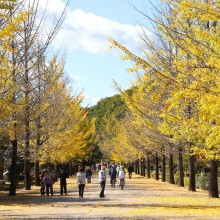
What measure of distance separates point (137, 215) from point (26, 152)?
1494 cm

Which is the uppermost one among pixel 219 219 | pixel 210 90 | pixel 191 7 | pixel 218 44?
pixel 191 7

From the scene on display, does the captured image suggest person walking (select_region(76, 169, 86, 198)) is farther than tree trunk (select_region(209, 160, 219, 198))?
Yes

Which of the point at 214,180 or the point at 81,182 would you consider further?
the point at 81,182

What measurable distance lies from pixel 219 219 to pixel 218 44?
17.8ft

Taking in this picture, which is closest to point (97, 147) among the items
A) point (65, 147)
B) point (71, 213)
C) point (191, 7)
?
point (65, 147)

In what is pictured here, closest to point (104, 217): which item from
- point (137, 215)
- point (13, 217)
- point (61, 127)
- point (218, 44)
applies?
point (137, 215)

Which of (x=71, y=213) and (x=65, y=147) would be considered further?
(x=65, y=147)

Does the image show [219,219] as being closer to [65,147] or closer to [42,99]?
[42,99]

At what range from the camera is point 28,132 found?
90.6 feet

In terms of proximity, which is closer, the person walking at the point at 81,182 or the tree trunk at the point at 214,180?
the tree trunk at the point at 214,180

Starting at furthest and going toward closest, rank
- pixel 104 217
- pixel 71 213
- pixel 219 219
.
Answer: pixel 71 213 < pixel 104 217 < pixel 219 219

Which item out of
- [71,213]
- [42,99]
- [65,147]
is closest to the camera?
[71,213]

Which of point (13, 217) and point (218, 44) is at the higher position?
point (218, 44)

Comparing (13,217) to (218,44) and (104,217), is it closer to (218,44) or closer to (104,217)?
(104,217)
